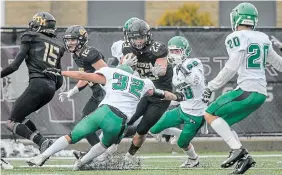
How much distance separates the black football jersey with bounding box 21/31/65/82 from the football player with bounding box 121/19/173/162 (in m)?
0.78

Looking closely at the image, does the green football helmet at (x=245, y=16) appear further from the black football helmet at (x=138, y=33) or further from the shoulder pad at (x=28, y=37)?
the shoulder pad at (x=28, y=37)

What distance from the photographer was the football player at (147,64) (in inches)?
384

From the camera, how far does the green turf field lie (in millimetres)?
8742

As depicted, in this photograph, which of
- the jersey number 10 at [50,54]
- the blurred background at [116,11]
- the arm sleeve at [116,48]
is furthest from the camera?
the blurred background at [116,11]

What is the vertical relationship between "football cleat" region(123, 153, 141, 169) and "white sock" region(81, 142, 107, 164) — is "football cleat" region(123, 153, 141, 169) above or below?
below

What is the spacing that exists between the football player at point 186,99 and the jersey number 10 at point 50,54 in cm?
131

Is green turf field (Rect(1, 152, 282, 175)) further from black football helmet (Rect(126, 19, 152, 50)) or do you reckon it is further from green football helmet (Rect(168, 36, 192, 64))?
black football helmet (Rect(126, 19, 152, 50))

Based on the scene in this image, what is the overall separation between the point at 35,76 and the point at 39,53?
0.84ft

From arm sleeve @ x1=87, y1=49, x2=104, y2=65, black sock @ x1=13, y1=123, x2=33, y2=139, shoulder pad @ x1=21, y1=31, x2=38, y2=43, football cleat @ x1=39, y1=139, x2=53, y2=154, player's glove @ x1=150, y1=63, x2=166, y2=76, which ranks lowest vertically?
football cleat @ x1=39, y1=139, x2=53, y2=154

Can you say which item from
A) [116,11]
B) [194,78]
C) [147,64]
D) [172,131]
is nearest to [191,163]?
[172,131]

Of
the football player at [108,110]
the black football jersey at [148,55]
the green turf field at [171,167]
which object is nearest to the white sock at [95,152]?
the football player at [108,110]

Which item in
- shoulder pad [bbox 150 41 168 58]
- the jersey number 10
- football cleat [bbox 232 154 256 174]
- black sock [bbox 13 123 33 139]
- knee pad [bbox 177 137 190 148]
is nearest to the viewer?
football cleat [bbox 232 154 256 174]

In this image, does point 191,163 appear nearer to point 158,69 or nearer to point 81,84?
point 158,69

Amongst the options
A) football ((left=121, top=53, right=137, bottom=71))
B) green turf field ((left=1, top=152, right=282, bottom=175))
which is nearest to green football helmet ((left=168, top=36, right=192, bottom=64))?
football ((left=121, top=53, right=137, bottom=71))
